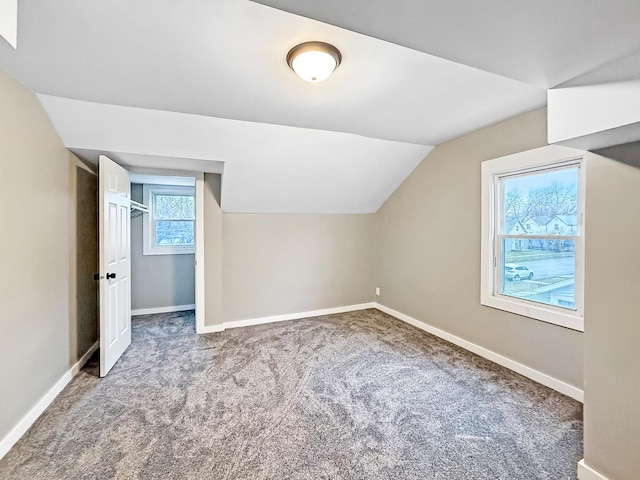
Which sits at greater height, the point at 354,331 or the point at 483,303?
the point at 483,303

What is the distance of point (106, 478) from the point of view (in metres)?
1.63

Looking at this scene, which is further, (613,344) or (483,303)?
(483,303)

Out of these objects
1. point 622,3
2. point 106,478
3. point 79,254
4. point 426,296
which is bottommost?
point 106,478

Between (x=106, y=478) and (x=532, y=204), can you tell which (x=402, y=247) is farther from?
(x=106, y=478)

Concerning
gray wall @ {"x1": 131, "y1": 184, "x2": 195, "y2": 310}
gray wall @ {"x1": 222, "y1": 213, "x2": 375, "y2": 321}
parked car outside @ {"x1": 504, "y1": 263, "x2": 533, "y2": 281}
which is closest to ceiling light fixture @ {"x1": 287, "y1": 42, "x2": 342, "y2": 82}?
parked car outside @ {"x1": 504, "y1": 263, "x2": 533, "y2": 281}

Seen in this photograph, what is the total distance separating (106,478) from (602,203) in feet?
9.60

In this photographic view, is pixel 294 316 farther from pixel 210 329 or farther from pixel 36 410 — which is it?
pixel 36 410

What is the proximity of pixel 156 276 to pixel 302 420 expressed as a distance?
12.2ft

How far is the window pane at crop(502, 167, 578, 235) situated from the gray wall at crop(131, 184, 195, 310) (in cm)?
452

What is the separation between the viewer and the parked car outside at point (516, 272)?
288 centimetres

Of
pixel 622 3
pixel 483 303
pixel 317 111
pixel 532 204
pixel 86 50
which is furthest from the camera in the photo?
pixel 483 303

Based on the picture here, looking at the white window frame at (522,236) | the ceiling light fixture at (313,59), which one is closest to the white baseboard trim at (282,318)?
the white window frame at (522,236)

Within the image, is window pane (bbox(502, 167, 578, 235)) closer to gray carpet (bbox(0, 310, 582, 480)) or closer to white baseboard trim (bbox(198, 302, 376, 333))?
gray carpet (bbox(0, 310, 582, 480))

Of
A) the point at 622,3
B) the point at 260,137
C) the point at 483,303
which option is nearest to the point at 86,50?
the point at 260,137
